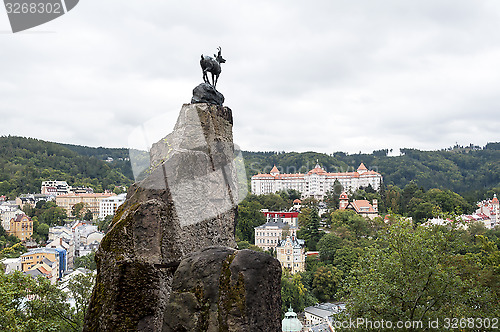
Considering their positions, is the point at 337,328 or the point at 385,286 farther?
the point at 337,328

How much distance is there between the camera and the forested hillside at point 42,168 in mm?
94562

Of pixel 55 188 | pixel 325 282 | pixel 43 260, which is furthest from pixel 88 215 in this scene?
pixel 325 282

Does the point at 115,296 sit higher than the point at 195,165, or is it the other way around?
the point at 195,165

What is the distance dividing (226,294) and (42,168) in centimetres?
11629

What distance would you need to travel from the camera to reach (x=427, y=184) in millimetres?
118125

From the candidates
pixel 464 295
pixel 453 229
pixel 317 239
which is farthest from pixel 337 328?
pixel 317 239

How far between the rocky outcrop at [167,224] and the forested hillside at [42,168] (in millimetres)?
87164

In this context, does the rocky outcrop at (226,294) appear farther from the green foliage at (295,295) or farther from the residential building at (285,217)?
the residential building at (285,217)

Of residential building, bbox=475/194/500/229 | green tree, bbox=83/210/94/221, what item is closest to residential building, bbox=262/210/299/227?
residential building, bbox=475/194/500/229

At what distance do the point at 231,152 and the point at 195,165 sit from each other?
1.16m

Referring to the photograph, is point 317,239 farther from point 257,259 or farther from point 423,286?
point 257,259

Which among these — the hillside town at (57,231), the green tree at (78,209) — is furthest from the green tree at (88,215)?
the green tree at (78,209)

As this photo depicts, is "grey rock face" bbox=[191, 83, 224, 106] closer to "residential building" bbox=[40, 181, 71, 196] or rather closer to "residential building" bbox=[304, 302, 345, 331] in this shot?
"residential building" bbox=[304, 302, 345, 331]

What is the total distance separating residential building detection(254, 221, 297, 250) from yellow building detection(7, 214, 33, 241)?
37325 mm
